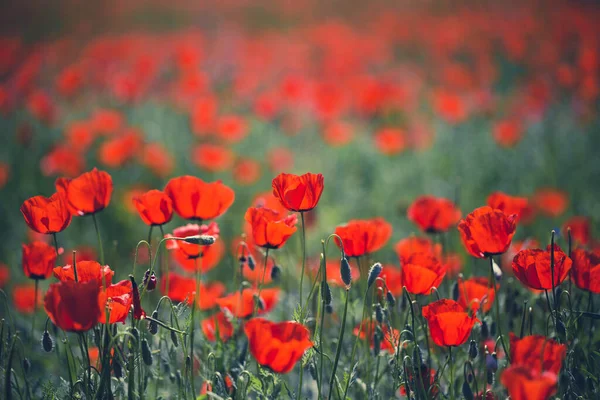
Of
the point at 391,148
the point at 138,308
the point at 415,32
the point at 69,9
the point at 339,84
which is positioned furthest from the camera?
the point at 69,9

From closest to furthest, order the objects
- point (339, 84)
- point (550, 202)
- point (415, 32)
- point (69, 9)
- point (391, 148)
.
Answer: point (550, 202), point (391, 148), point (339, 84), point (415, 32), point (69, 9)

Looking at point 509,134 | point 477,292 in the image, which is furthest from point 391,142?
point 477,292

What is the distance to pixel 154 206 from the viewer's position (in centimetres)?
170

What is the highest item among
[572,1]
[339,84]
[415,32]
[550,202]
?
[572,1]

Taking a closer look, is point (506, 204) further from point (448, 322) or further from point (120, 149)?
point (120, 149)

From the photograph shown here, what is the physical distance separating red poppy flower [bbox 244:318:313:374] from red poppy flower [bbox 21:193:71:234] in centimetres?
71

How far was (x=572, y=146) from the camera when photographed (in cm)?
518

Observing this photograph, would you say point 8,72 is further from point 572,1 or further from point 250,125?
point 572,1

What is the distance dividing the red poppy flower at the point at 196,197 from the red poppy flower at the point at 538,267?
0.89m

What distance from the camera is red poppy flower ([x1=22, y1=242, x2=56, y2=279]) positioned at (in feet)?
5.50

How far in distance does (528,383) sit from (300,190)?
75 cm

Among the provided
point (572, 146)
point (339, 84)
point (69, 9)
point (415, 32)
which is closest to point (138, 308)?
point (572, 146)

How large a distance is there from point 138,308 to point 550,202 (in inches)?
129

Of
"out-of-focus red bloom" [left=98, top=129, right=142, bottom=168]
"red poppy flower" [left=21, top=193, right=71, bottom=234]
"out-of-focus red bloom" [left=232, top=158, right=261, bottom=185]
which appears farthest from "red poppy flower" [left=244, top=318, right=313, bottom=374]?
"out-of-focus red bloom" [left=98, top=129, right=142, bottom=168]
